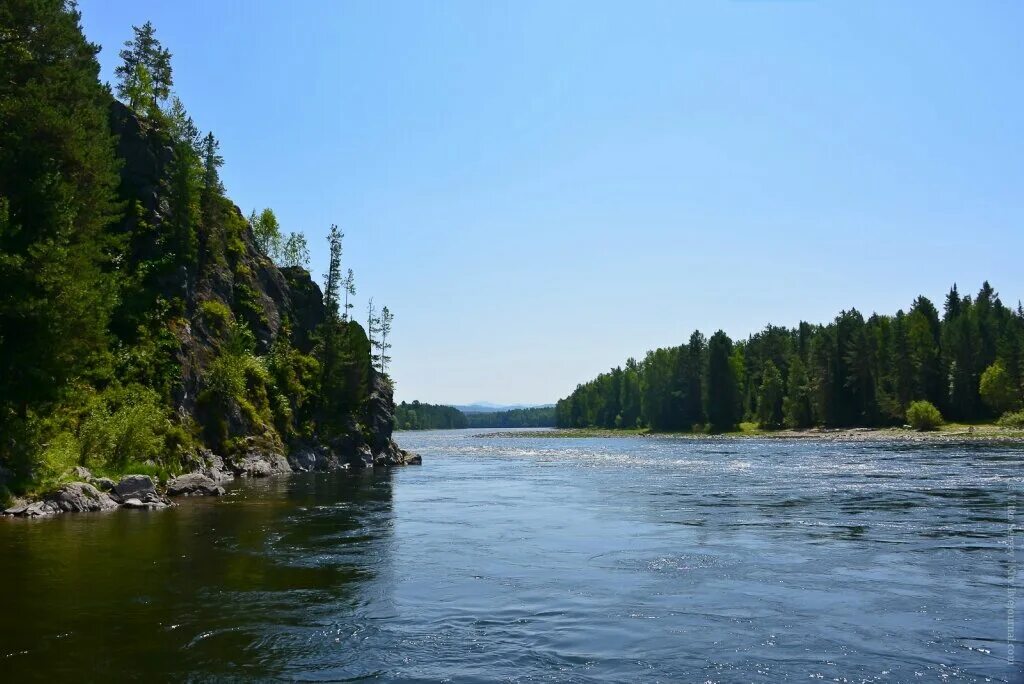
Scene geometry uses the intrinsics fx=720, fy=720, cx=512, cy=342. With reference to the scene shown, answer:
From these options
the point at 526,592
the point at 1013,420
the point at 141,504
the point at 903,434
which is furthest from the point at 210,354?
the point at 1013,420

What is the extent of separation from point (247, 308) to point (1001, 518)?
6996cm

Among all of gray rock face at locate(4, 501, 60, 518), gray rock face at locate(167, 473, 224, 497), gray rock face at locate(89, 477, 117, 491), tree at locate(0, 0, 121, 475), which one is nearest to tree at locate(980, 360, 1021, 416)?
gray rock face at locate(167, 473, 224, 497)

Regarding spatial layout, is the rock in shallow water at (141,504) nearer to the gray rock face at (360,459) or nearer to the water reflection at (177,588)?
the water reflection at (177,588)

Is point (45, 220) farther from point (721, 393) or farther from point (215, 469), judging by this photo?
point (721, 393)

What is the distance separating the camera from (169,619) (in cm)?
1552

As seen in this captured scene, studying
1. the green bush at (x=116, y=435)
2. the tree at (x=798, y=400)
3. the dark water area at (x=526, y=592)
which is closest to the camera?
the dark water area at (x=526, y=592)

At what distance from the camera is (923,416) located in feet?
383

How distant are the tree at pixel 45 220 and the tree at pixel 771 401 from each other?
427 ft

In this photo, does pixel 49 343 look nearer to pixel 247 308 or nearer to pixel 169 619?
pixel 169 619

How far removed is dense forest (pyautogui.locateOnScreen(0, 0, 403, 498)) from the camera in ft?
108

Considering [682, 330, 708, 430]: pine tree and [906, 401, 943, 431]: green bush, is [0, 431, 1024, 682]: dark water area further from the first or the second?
[682, 330, 708, 430]: pine tree

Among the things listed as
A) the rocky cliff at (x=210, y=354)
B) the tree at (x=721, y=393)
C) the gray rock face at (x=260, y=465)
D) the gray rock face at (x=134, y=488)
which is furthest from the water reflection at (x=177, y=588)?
the tree at (x=721, y=393)

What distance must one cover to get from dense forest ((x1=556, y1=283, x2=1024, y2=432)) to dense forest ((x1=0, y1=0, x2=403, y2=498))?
286 ft

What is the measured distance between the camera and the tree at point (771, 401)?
5827 inches
